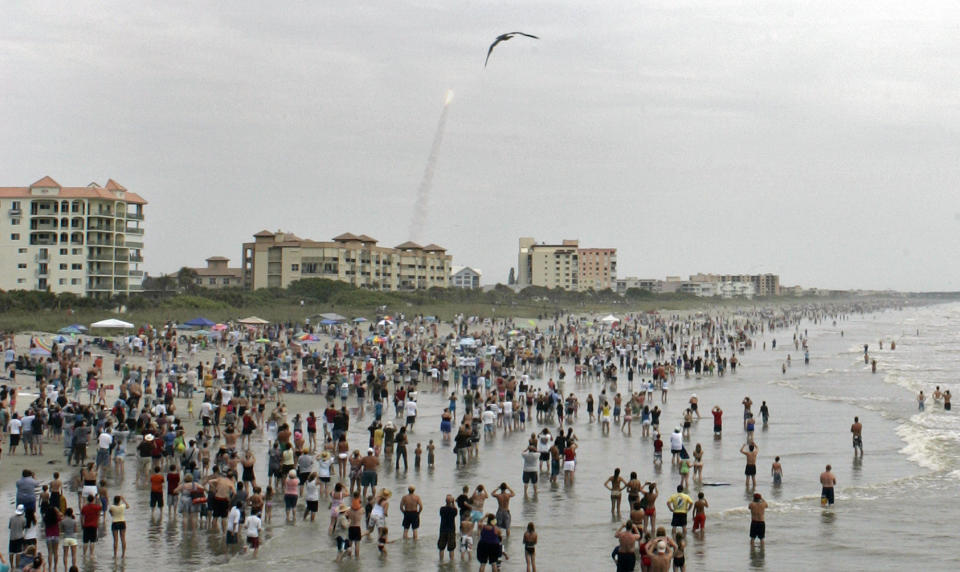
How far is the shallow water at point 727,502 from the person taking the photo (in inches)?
534

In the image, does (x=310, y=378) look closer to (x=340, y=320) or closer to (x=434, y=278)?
(x=340, y=320)

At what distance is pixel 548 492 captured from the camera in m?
18.2

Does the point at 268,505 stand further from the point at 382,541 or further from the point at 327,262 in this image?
the point at 327,262

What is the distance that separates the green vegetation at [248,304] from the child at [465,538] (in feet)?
122

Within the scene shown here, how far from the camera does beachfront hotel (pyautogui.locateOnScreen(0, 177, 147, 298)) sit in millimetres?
74062

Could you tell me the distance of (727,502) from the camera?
17.7m

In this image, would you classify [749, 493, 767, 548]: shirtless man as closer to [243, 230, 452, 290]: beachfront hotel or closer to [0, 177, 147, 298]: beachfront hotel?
[0, 177, 147, 298]: beachfront hotel

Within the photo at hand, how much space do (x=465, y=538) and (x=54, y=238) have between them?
70578mm

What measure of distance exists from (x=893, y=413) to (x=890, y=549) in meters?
19.3

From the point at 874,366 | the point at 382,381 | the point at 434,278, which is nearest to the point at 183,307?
the point at 382,381

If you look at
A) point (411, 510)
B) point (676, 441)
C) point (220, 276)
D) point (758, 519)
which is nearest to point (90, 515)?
point (411, 510)

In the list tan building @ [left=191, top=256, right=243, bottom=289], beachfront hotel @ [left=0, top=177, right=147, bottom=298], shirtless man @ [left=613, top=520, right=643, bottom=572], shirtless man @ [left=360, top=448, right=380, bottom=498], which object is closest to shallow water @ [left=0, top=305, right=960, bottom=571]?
shirtless man @ [left=360, top=448, right=380, bottom=498]

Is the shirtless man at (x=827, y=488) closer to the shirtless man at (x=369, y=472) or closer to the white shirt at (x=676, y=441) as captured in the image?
the white shirt at (x=676, y=441)

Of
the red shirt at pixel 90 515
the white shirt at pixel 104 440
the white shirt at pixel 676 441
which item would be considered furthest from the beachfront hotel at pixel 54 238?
the red shirt at pixel 90 515
